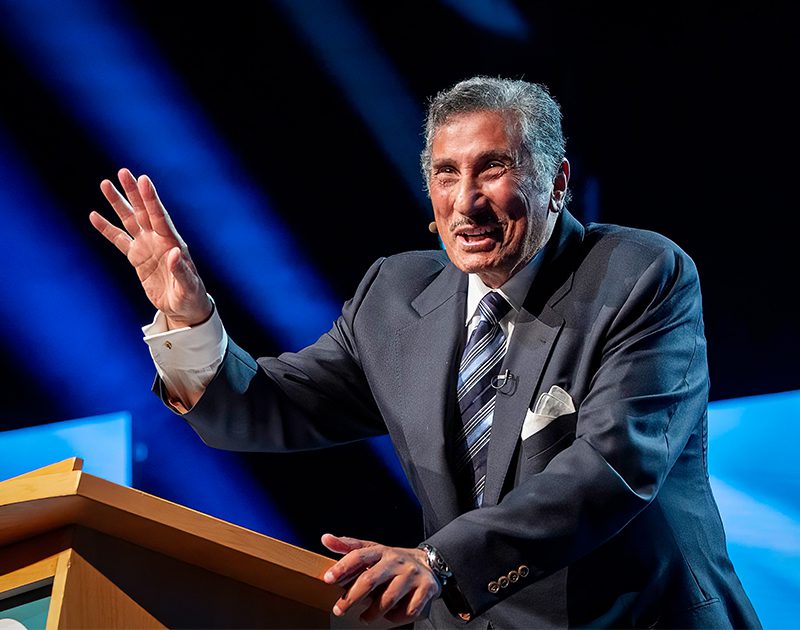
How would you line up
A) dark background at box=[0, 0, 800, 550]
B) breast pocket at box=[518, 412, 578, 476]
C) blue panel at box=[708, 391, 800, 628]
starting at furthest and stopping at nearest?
1. blue panel at box=[708, 391, 800, 628]
2. dark background at box=[0, 0, 800, 550]
3. breast pocket at box=[518, 412, 578, 476]

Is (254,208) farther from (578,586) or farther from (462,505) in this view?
(578,586)

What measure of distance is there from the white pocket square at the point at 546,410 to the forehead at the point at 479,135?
1.55 ft

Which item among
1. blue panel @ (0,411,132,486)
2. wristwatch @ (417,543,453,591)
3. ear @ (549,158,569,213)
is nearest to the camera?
wristwatch @ (417,543,453,591)

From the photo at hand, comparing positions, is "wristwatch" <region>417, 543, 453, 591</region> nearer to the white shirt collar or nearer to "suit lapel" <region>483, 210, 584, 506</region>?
"suit lapel" <region>483, 210, 584, 506</region>

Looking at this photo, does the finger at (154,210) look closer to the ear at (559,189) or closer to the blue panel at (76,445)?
the ear at (559,189)

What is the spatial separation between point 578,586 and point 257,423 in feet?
2.25

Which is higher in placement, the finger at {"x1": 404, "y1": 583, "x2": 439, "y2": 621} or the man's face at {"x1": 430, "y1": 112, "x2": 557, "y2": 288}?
the man's face at {"x1": 430, "y1": 112, "x2": 557, "y2": 288}

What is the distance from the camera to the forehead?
6.16 ft

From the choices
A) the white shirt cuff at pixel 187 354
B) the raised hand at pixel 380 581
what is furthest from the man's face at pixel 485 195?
the raised hand at pixel 380 581

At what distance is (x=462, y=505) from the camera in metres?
1.79

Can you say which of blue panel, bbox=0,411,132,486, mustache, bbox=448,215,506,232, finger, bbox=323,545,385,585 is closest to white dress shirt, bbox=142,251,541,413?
mustache, bbox=448,215,506,232

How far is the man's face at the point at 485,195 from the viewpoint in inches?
74.1

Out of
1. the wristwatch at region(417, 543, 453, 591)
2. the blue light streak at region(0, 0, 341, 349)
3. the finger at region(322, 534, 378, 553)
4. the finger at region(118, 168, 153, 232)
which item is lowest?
the wristwatch at region(417, 543, 453, 591)

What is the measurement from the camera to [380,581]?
1.24 m
